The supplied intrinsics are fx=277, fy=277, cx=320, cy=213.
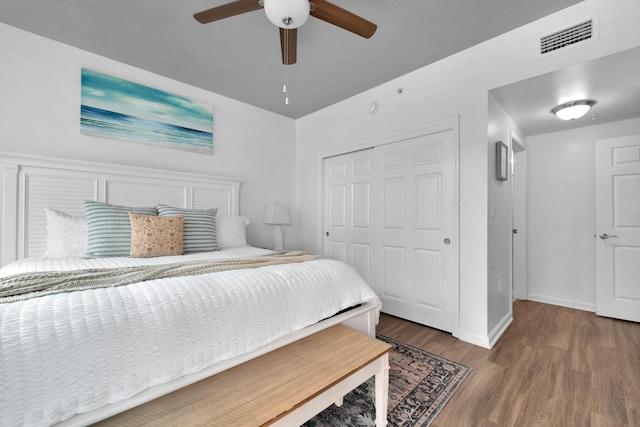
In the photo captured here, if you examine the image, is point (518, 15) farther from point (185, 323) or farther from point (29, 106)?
point (29, 106)

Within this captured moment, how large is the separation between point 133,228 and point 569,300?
4.56 metres

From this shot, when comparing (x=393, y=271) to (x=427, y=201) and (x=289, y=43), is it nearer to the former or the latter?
(x=427, y=201)

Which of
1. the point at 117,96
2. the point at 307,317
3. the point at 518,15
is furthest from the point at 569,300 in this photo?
the point at 117,96

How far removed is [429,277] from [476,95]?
5.50ft

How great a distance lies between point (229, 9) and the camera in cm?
157

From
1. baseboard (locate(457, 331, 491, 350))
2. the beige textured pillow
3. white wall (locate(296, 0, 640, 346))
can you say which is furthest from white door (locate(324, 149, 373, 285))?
the beige textured pillow

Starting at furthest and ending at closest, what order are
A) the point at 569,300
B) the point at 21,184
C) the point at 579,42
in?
the point at 569,300 < the point at 21,184 < the point at 579,42

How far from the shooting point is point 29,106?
2244 millimetres

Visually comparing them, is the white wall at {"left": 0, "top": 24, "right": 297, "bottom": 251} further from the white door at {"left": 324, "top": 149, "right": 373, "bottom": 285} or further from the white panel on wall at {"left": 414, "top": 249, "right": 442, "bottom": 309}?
the white panel on wall at {"left": 414, "top": 249, "right": 442, "bottom": 309}

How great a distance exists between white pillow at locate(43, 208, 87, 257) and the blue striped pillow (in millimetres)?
97

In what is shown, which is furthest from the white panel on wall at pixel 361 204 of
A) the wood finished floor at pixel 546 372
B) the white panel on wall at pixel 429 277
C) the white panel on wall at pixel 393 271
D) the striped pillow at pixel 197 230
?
the striped pillow at pixel 197 230

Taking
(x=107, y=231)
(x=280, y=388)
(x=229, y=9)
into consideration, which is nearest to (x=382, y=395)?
(x=280, y=388)

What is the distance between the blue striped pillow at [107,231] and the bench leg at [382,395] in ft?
6.08

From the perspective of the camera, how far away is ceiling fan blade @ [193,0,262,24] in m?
1.51
